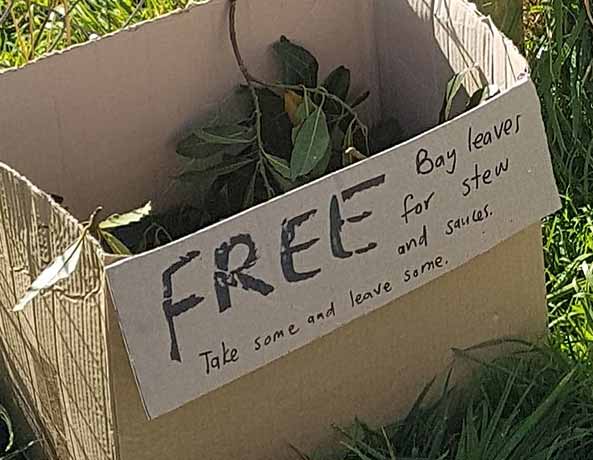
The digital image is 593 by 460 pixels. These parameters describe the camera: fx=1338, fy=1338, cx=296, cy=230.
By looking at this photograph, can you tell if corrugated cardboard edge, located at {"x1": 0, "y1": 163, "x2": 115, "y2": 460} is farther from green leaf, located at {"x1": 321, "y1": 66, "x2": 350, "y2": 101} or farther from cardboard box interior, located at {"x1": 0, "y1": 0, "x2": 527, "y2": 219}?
green leaf, located at {"x1": 321, "y1": 66, "x2": 350, "y2": 101}

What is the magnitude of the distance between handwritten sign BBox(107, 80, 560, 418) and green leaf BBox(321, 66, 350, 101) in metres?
0.32

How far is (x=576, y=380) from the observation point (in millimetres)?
1354

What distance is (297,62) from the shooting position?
4.88 feet

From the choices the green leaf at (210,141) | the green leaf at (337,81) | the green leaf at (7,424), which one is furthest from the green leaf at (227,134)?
the green leaf at (7,424)

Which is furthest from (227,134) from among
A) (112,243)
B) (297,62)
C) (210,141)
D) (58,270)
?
(58,270)

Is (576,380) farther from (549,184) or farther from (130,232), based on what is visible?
(130,232)

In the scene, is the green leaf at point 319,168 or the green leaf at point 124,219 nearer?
the green leaf at point 124,219

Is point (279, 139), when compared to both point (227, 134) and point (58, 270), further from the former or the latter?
point (58, 270)

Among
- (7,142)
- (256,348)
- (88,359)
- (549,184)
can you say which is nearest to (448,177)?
(549,184)

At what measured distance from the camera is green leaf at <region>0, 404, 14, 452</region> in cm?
134

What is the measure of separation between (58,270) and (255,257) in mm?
162

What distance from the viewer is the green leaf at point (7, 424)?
52.9 inches

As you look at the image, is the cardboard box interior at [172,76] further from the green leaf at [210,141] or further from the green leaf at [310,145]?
the green leaf at [310,145]

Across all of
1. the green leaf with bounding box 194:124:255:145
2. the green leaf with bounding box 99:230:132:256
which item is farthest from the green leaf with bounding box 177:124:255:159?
the green leaf with bounding box 99:230:132:256
